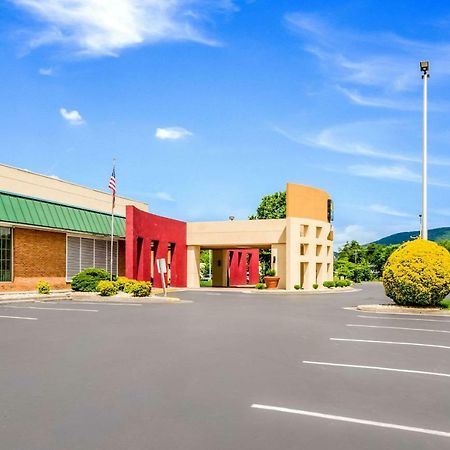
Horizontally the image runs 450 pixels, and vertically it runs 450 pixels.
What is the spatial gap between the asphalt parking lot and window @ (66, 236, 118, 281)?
2260cm

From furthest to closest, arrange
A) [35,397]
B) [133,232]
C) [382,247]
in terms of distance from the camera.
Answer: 1. [382,247]
2. [133,232]
3. [35,397]

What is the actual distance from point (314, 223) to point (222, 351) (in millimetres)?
35220

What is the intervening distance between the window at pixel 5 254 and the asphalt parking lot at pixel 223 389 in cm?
1748

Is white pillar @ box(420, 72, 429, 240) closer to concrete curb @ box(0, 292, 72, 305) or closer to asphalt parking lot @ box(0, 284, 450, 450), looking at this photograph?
asphalt parking lot @ box(0, 284, 450, 450)

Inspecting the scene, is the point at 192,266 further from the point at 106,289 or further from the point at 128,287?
the point at 106,289

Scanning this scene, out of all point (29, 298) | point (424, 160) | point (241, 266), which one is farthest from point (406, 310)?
point (241, 266)

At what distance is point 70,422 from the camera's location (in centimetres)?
591

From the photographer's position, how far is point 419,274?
21.4 m

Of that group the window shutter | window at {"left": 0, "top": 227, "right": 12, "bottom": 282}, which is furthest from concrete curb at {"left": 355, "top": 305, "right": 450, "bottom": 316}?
the window shutter

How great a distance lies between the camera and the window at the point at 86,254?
1430 inches

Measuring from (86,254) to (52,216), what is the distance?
5257 millimetres

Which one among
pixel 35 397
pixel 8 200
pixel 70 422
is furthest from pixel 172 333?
pixel 8 200

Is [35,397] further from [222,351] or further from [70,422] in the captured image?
[222,351]

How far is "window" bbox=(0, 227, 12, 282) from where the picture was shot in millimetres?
30312
